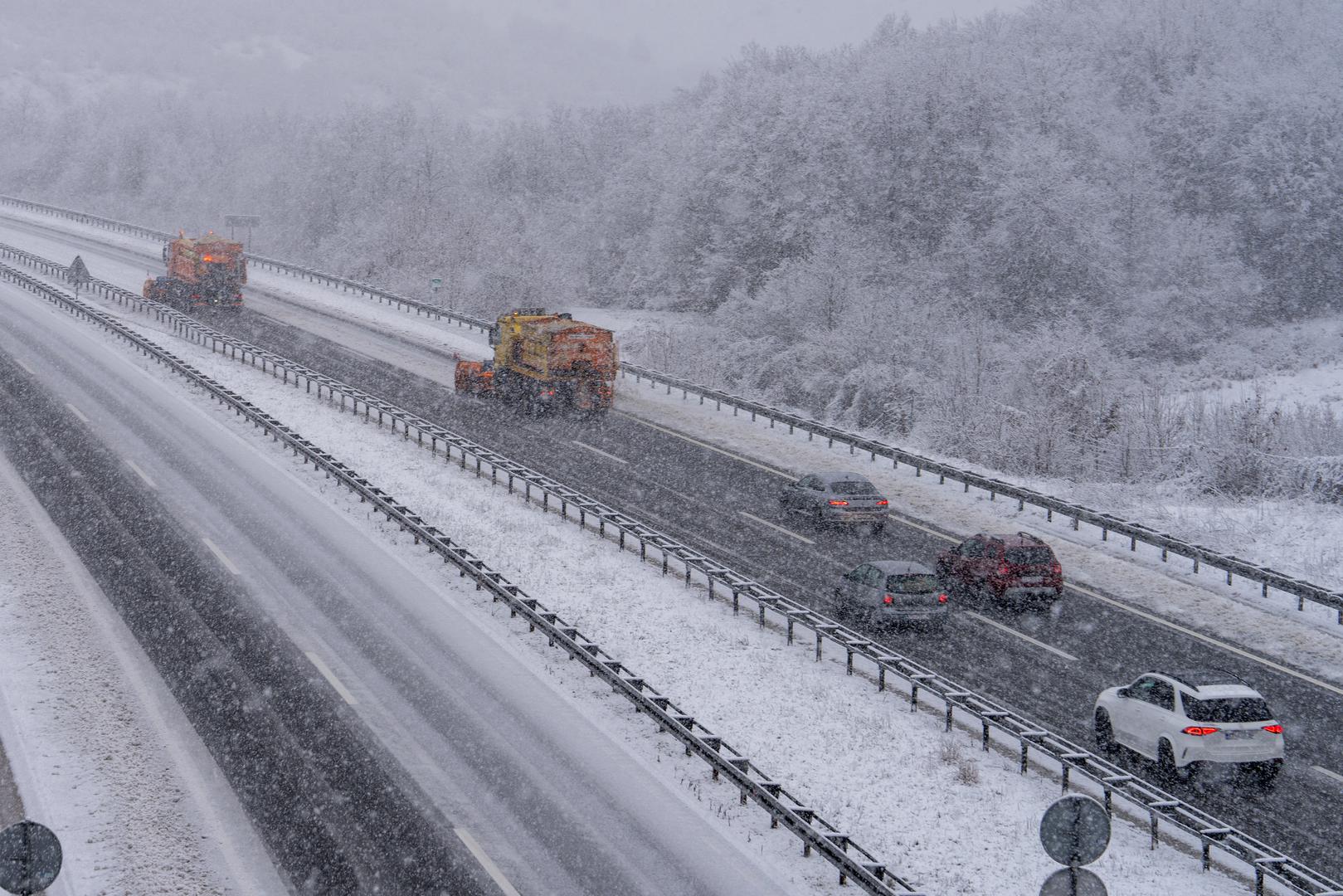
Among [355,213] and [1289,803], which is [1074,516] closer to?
[1289,803]

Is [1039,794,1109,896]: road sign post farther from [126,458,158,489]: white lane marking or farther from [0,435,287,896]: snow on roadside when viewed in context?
[126,458,158,489]: white lane marking

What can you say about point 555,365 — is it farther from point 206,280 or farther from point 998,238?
point 998,238

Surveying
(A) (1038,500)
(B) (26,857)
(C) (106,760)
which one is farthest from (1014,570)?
(B) (26,857)

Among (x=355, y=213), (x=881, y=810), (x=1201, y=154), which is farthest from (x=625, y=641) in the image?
(x=355, y=213)

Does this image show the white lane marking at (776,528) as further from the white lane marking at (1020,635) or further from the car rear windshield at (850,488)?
the white lane marking at (1020,635)

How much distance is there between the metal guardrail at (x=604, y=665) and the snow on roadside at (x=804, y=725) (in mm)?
410

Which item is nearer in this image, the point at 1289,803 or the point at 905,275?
the point at 1289,803

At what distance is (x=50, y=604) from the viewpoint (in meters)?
21.2

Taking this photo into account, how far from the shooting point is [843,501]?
27.8 meters

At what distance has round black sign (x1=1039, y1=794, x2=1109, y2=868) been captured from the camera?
8.88 m

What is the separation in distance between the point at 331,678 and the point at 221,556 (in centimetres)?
665

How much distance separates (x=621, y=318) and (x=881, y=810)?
5746cm

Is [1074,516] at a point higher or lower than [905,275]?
lower

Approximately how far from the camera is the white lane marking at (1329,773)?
54.5ft
